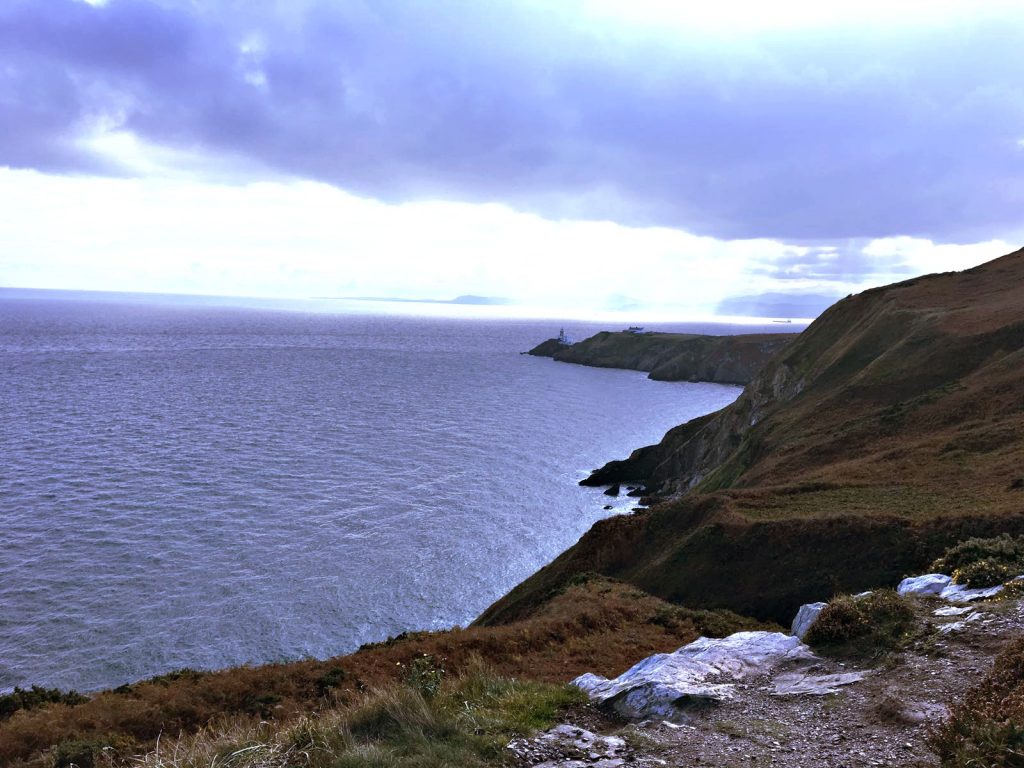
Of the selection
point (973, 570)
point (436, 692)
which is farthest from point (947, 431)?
point (436, 692)

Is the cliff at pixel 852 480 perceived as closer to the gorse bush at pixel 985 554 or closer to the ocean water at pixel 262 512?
the gorse bush at pixel 985 554

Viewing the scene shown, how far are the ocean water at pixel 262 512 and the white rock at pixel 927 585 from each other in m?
19.3

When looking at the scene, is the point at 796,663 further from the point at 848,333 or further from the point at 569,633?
the point at 848,333

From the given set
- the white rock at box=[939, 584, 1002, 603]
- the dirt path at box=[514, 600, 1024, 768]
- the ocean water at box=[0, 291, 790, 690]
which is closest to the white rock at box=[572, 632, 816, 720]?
the dirt path at box=[514, 600, 1024, 768]

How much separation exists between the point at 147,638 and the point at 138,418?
47.3 meters

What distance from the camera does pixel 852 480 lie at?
90.5ft

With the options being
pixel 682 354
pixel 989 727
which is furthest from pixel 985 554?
pixel 682 354

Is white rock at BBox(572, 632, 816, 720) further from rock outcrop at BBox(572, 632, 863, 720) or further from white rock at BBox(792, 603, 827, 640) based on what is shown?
white rock at BBox(792, 603, 827, 640)

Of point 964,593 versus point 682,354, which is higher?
point 682,354

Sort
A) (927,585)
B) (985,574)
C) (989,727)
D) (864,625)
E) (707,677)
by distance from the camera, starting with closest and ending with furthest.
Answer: (989,727)
(707,677)
(864,625)
(985,574)
(927,585)

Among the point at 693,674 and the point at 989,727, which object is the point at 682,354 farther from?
the point at 989,727

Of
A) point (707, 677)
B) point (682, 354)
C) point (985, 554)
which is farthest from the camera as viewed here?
point (682, 354)

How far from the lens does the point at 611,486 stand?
51.6 metres

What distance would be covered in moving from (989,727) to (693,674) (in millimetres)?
4949
